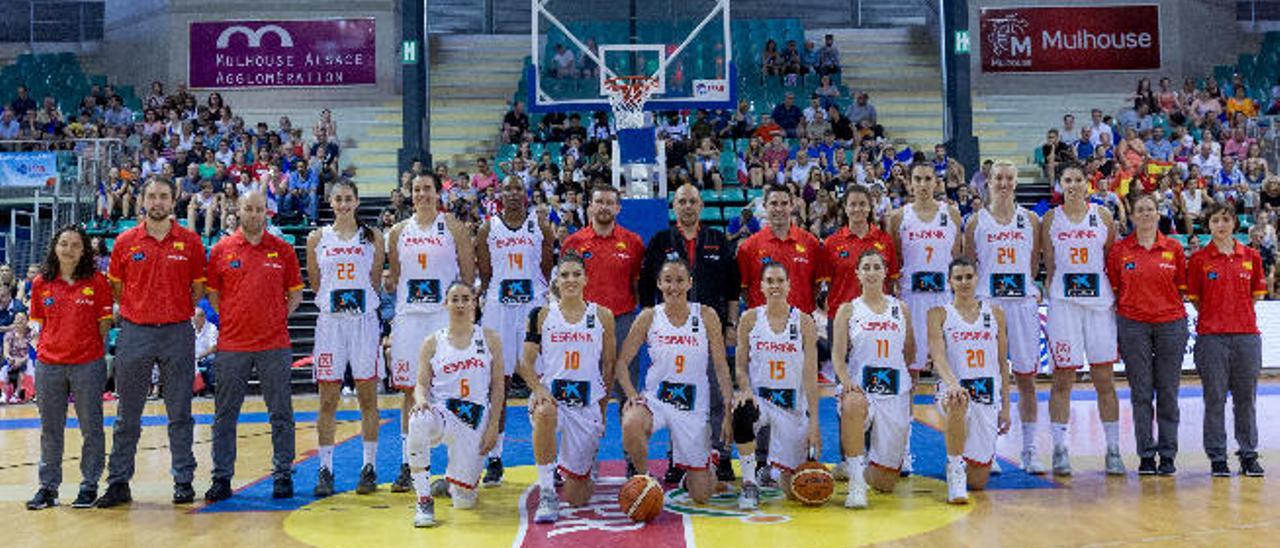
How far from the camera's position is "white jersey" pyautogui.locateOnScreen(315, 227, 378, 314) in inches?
336

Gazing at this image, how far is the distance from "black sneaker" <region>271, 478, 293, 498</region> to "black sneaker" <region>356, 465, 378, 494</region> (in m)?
0.44

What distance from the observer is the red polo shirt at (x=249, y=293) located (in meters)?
8.39

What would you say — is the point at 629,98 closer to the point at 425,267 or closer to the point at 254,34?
the point at 425,267

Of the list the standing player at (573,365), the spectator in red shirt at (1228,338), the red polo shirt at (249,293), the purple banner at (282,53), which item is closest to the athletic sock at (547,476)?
the standing player at (573,365)

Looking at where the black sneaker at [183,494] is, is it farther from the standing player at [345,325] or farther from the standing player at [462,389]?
the standing player at [462,389]

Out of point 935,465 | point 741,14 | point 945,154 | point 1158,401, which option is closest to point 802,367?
point 935,465

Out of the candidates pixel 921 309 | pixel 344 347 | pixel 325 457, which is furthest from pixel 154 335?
pixel 921 309

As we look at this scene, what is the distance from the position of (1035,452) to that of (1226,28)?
71.2ft

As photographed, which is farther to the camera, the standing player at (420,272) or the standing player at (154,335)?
the standing player at (420,272)

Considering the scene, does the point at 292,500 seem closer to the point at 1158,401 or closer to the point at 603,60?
the point at 1158,401

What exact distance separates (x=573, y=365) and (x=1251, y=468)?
15.2 feet

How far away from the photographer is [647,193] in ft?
36.4

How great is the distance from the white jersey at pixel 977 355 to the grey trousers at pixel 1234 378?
5.27 feet

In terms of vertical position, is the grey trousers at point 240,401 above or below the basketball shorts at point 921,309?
below
